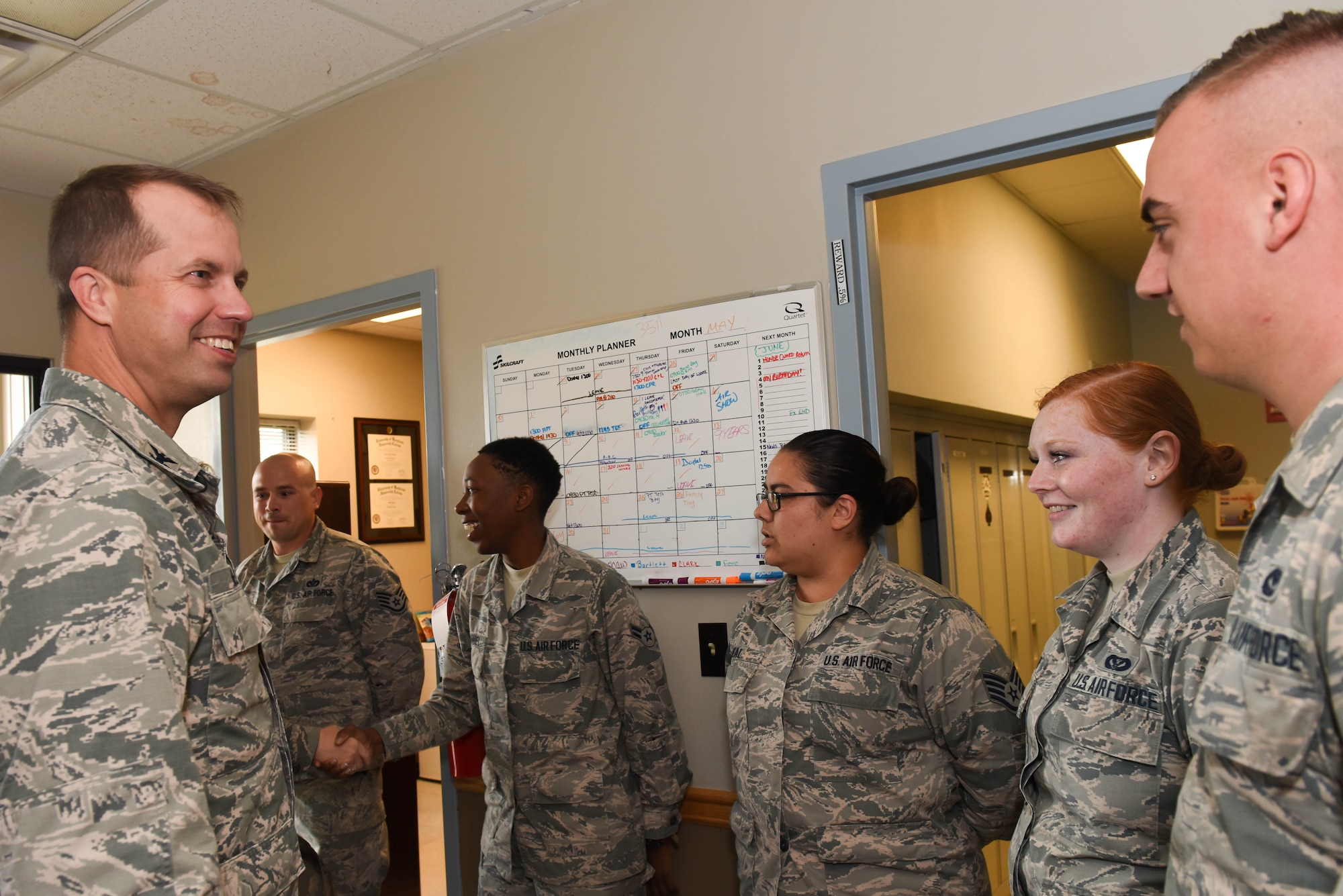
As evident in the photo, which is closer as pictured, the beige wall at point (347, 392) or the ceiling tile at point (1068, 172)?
the ceiling tile at point (1068, 172)

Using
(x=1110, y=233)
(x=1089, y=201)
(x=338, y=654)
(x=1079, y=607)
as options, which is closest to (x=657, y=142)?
(x=1079, y=607)

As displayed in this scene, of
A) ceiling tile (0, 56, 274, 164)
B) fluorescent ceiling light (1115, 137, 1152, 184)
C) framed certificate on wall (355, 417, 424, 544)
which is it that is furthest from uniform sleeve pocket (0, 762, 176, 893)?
framed certificate on wall (355, 417, 424, 544)

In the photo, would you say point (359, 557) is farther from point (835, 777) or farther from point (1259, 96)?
point (1259, 96)

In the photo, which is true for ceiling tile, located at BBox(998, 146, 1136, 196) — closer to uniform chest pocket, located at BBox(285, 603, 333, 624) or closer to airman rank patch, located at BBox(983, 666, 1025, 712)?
airman rank patch, located at BBox(983, 666, 1025, 712)

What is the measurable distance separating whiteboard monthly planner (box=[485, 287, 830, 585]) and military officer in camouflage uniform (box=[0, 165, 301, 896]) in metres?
1.26

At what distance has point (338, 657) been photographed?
3039 millimetres

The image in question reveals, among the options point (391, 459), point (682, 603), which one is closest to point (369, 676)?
point (682, 603)

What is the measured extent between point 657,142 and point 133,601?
1.93 meters

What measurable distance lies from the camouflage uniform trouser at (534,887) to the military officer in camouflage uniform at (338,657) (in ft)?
2.60

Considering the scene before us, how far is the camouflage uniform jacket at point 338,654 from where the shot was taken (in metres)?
2.93

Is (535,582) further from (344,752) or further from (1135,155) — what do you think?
(1135,155)

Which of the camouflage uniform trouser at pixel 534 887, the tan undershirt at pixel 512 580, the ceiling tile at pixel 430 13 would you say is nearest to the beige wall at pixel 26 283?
the ceiling tile at pixel 430 13

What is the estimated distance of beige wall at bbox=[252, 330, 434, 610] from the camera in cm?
598

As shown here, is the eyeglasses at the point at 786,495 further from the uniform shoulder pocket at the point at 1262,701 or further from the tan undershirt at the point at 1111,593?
the uniform shoulder pocket at the point at 1262,701
